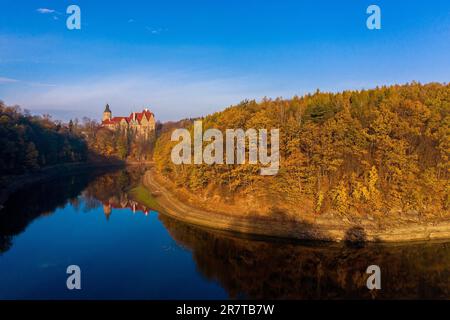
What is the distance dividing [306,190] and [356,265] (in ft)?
37.6

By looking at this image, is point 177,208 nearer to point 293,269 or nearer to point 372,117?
point 293,269

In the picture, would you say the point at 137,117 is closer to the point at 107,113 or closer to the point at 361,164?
the point at 107,113

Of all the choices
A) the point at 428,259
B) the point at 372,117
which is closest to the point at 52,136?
the point at 372,117

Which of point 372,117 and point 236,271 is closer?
point 236,271

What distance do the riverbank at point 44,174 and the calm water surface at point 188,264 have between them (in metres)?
17.3

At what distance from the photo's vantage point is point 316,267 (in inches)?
1081

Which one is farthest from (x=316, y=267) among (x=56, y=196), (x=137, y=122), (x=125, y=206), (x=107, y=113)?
(x=107, y=113)

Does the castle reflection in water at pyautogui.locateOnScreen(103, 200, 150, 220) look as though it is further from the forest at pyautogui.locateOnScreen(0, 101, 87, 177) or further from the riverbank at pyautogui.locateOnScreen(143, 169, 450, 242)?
the forest at pyautogui.locateOnScreen(0, 101, 87, 177)

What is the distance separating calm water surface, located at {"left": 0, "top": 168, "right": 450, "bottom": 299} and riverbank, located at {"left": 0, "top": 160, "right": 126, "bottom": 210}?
1730cm

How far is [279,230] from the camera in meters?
35.2

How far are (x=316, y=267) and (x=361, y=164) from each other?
1689 centimetres

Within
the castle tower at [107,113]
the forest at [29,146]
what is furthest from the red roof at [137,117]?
the forest at [29,146]

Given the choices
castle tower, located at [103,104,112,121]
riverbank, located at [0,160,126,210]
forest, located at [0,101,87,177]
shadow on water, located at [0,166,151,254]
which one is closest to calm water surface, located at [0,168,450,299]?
shadow on water, located at [0,166,151,254]

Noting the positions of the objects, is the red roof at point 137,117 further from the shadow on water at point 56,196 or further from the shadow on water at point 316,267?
the shadow on water at point 316,267
